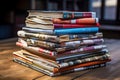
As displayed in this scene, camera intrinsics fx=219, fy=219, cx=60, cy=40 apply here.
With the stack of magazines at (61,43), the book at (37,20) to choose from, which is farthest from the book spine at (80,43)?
the book at (37,20)

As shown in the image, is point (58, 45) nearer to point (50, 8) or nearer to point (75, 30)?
point (75, 30)

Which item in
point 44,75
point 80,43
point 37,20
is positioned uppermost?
point 37,20

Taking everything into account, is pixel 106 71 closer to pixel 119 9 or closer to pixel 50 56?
pixel 50 56

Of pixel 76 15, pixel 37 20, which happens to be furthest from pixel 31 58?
pixel 76 15

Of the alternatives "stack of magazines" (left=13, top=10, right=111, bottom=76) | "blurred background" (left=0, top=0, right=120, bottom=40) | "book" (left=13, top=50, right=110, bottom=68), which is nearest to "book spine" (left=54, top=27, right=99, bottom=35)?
"stack of magazines" (left=13, top=10, right=111, bottom=76)

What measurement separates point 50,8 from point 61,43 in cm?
213

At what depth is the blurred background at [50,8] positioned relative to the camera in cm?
242

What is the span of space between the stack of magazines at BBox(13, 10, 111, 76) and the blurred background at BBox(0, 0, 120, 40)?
4.53 ft

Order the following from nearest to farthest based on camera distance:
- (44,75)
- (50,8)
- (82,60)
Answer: (44,75) → (82,60) → (50,8)

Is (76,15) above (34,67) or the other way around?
above

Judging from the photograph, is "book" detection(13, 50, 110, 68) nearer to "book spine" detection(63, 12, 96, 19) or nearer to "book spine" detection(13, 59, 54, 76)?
"book spine" detection(13, 59, 54, 76)

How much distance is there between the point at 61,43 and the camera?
2.89 feet

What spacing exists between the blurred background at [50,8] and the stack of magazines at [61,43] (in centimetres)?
138

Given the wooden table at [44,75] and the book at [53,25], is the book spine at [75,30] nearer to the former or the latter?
the book at [53,25]
